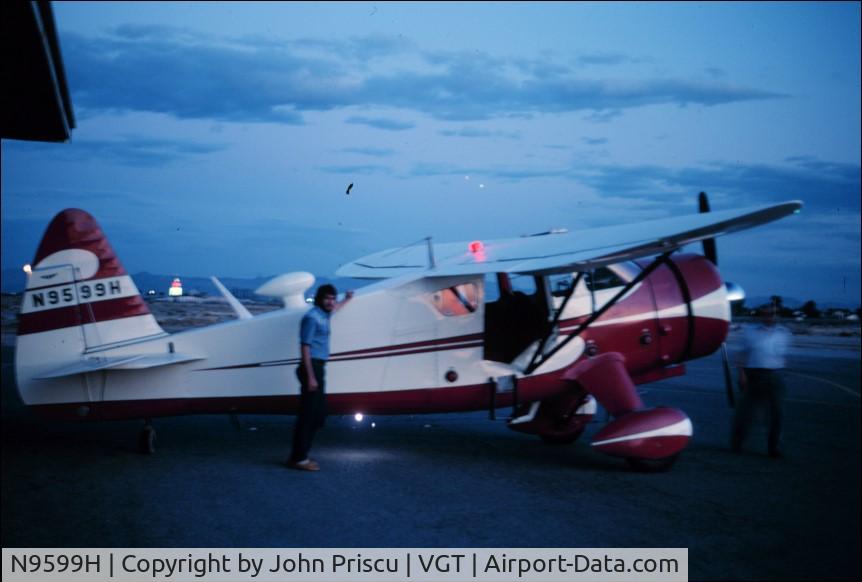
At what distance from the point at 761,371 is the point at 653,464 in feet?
6.58

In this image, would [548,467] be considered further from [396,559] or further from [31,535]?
[31,535]

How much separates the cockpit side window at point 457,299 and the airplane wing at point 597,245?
0.22 metres

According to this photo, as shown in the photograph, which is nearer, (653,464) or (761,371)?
(653,464)

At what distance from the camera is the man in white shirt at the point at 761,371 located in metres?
8.16

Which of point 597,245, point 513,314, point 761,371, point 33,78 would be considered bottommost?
point 761,371

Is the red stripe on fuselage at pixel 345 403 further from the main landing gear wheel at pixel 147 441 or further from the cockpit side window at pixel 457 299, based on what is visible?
the cockpit side window at pixel 457 299

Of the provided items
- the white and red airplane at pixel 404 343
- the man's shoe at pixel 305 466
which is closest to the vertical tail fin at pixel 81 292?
the white and red airplane at pixel 404 343

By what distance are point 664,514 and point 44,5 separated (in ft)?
16.6

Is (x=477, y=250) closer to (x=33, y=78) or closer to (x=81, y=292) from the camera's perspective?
(x=81, y=292)

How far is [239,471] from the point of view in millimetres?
7086

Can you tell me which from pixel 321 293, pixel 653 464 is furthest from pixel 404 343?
pixel 653 464

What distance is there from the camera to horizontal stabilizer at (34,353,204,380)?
7285 mm

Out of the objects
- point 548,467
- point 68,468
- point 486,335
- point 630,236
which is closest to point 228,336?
point 68,468

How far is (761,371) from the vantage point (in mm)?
8320
